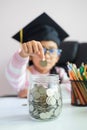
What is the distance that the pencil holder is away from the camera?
0.76m

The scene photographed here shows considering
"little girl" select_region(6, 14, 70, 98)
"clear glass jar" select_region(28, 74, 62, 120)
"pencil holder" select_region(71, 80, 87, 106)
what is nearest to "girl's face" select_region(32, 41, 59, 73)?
"little girl" select_region(6, 14, 70, 98)

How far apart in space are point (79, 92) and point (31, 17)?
49.6 inches

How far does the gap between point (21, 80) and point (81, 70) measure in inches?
14.9

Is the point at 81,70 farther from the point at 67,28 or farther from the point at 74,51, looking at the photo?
the point at 67,28

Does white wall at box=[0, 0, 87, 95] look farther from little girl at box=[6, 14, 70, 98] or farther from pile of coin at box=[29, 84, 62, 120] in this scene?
pile of coin at box=[29, 84, 62, 120]

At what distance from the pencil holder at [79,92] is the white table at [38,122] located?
0.9 inches

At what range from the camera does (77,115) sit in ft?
2.19

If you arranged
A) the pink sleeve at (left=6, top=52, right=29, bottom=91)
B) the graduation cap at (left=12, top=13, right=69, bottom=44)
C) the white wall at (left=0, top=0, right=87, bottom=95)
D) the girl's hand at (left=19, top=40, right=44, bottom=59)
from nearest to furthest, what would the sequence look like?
the girl's hand at (left=19, top=40, right=44, bottom=59)
the pink sleeve at (left=6, top=52, right=29, bottom=91)
the graduation cap at (left=12, top=13, right=69, bottom=44)
the white wall at (left=0, top=0, right=87, bottom=95)

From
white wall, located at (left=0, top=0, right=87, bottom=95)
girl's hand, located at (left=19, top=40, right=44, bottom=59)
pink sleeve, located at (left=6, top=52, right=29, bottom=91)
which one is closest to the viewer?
girl's hand, located at (left=19, top=40, right=44, bottom=59)

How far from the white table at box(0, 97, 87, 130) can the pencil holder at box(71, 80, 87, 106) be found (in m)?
0.02

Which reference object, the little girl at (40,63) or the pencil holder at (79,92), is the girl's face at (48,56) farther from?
the pencil holder at (79,92)

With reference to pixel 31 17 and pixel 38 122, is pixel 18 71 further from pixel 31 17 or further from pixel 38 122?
pixel 31 17

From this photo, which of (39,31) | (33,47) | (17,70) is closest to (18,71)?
(17,70)

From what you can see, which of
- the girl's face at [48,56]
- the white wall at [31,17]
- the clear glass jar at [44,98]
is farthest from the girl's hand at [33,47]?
the white wall at [31,17]
